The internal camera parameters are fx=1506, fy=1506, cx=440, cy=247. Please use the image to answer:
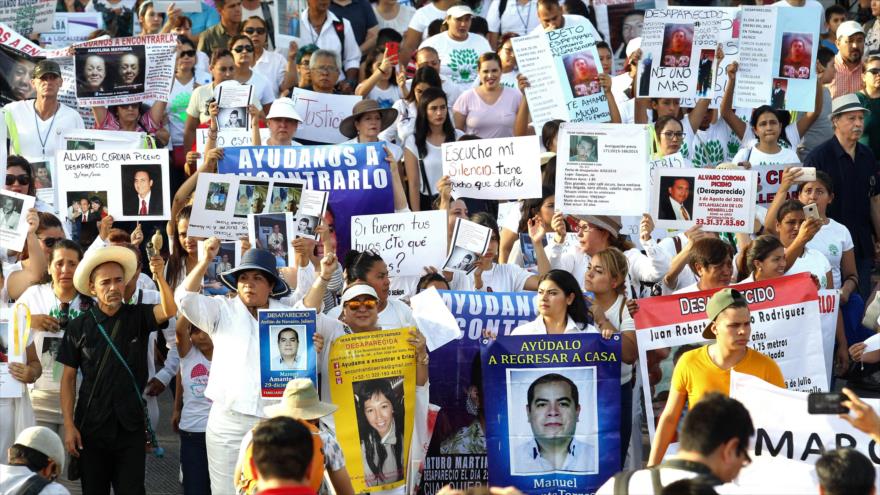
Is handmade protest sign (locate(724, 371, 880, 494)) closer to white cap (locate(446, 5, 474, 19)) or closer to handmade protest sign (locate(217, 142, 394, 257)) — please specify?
handmade protest sign (locate(217, 142, 394, 257))

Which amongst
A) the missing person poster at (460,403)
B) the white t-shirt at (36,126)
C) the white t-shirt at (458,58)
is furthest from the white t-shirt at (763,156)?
the white t-shirt at (36,126)

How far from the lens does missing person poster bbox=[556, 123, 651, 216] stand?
11297 mm

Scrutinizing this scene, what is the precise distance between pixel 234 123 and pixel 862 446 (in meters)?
6.67

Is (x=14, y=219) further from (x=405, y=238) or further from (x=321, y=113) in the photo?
(x=321, y=113)

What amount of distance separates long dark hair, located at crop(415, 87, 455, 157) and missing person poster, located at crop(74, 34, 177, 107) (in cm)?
234

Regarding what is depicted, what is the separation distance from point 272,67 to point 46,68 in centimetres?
272

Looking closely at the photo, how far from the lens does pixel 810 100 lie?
1376 centimetres

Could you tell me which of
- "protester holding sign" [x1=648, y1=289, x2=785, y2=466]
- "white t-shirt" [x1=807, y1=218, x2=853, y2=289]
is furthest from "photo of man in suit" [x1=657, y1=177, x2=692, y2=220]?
"protester holding sign" [x1=648, y1=289, x2=785, y2=466]

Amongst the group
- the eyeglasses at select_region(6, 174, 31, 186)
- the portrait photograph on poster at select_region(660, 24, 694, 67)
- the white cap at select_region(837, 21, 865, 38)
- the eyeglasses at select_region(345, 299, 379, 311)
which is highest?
the white cap at select_region(837, 21, 865, 38)

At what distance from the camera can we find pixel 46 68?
42.5 ft

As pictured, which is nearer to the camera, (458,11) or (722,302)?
(722,302)

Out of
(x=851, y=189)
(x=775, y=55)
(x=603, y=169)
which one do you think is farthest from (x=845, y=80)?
(x=603, y=169)

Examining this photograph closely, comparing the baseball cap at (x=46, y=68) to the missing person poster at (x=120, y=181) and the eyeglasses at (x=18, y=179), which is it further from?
the missing person poster at (x=120, y=181)

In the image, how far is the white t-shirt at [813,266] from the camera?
1110cm
